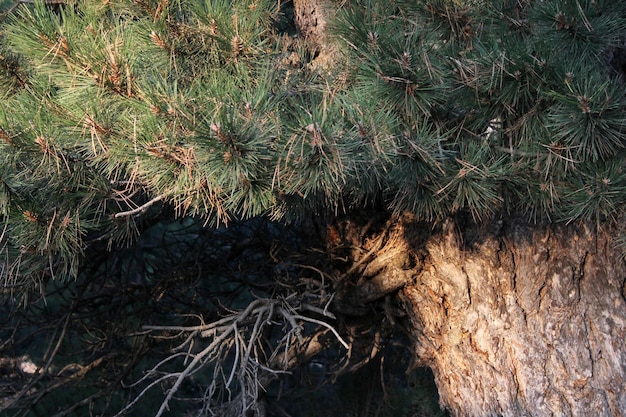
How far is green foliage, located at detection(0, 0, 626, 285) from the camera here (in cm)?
185

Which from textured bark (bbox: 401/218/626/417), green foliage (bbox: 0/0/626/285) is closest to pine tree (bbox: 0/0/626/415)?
green foliage (bbox: 0/0/626/285)

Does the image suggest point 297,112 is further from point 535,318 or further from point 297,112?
point 535,318

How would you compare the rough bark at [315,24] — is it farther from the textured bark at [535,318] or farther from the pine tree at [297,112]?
the textured bark at [535,318]

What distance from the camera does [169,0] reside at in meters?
2.05

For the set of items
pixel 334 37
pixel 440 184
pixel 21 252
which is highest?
pixel 334 37

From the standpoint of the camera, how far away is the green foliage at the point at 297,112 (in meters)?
1.85

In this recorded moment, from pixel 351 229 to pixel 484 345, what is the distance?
793 millimetres

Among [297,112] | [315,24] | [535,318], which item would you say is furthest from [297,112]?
[535,318]

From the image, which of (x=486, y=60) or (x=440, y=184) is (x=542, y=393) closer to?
(x=440, y=184)

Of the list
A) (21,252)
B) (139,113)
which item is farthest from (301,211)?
(21,252)

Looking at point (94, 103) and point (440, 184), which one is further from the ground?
point (440, 184)

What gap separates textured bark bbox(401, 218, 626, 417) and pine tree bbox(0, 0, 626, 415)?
301mm

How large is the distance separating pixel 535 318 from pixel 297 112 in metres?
1.24

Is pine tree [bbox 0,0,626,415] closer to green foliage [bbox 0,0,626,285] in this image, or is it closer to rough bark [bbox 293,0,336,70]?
green foliage [bbox 0,0,626,285]
